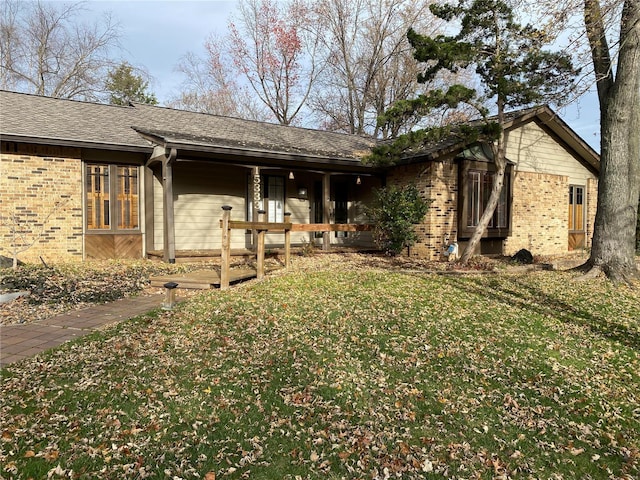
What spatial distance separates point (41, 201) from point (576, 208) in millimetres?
16390

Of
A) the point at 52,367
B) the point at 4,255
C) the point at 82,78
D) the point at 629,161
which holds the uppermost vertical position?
the point at 82,78

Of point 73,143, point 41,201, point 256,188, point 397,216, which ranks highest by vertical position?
point 73,143

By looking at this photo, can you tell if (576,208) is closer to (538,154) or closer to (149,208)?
(538,154)

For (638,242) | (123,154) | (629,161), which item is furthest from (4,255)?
(638,242)

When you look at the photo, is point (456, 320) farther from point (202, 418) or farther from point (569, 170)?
point (569, 170)

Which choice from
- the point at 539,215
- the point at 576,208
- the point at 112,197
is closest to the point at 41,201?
the point at 112,197

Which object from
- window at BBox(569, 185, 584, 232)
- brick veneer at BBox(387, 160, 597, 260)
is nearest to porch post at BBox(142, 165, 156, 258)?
brick veneer at BBox(387, 160, 597, 260)

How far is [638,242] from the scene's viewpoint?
1373cm

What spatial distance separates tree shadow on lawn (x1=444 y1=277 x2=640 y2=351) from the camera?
5.29 m

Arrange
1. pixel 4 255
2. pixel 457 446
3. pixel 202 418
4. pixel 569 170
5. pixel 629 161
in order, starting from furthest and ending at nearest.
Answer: pixel 569 170, pixel 4 255, pixel 629 161, pixel 202 418, pixel 457 446

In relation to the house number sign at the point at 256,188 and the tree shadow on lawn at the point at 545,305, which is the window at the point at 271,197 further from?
the tree shadow on lawn at the point at 545,305

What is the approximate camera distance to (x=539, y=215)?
44.9 feet

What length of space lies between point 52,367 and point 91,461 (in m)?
1.62

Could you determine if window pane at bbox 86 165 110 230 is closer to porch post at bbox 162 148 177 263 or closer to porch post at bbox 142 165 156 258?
porch post at bbox 142 165 156 258
